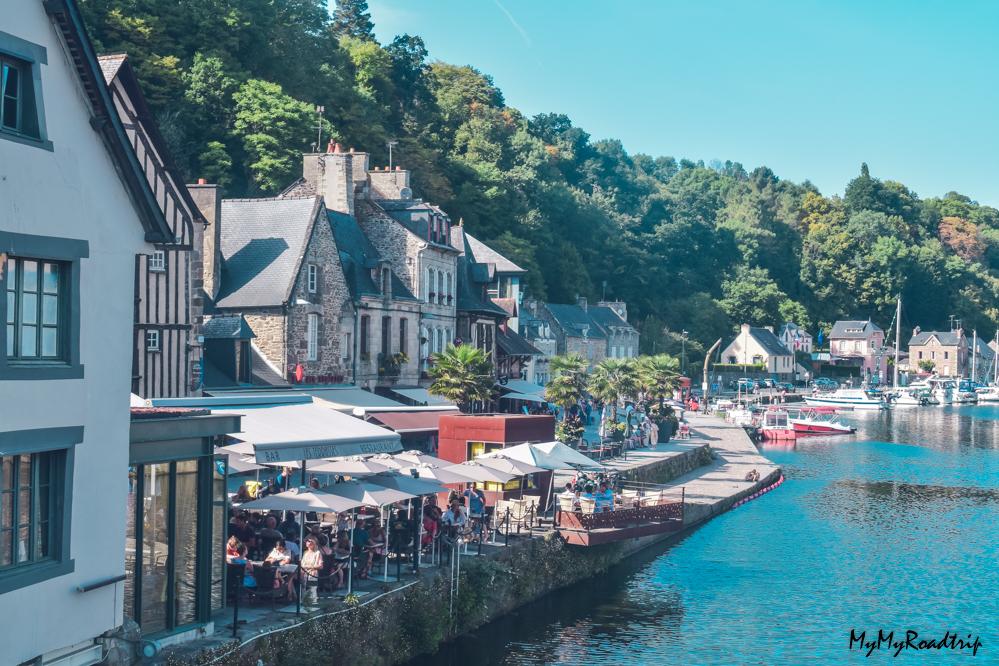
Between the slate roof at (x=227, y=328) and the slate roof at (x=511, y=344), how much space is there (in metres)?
17.4

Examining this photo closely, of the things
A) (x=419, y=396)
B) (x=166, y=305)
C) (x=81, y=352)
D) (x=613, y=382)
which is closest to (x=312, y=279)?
(x=419, y=396)

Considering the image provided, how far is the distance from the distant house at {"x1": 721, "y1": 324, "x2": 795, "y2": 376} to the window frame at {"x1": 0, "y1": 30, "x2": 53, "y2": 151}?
10333cm

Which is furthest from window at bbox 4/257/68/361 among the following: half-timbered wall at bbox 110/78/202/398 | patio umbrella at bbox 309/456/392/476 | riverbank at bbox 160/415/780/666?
half-timbered wall at bbox 110/78/202/398

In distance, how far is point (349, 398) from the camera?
34531 mm

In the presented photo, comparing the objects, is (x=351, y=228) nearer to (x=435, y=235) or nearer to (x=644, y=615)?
(x=435, y=235)

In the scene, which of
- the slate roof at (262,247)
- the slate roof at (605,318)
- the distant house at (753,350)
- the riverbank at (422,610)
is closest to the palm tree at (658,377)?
the riverbank at (422,610)

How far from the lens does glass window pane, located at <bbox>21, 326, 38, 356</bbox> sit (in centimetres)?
1196

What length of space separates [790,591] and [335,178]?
2152cm

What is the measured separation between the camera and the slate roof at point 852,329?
5246 inches

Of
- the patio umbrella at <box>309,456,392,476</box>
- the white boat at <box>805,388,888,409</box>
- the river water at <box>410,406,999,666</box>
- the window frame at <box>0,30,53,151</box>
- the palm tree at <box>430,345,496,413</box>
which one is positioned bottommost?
the river water at <box>410,406,999,666</box>

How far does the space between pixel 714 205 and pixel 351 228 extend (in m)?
98.0

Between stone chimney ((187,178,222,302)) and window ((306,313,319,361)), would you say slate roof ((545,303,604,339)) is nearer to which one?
window ((306,313,319,361))

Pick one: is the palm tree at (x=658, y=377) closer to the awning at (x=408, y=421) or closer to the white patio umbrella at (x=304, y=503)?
the awning at (x=408, y=421)

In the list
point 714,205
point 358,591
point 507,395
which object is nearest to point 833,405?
point 714,205
